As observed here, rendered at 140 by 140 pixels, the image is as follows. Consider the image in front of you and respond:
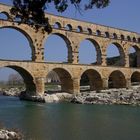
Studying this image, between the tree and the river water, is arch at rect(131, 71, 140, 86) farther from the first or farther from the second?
the tree

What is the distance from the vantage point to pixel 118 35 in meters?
55.5

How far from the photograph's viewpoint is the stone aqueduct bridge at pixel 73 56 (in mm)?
41375

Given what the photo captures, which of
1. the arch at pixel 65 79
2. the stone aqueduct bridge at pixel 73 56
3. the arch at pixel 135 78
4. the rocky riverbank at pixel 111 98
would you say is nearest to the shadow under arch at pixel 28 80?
the stone aqueduct bridge at pixel 73 56

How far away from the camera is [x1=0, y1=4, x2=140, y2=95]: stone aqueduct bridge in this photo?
136 feet

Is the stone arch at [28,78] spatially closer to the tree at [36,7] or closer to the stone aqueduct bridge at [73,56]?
the stone aqueduct bridge at [73,56]

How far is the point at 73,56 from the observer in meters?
47.1

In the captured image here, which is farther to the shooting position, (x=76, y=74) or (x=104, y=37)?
(x=104, y=37)

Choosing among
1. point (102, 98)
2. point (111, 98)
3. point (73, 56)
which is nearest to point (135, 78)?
point (73, 56)

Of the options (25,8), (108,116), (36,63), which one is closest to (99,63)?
(36,63)

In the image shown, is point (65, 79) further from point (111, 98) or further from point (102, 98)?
point (111, 98)

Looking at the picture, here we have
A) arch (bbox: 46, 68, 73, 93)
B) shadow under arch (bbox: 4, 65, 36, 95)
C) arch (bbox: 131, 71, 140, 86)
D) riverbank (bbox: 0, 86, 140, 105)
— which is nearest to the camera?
riverbank (bbox: 0, 86, 140, 105)

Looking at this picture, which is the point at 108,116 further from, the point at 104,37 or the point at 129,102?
the point at 104,37

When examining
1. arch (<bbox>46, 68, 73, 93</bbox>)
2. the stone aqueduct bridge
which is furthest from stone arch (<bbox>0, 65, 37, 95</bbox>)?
arch (<bbox>46, 68, 73, 93</bbox>)

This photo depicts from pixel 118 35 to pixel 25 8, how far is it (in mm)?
42558
